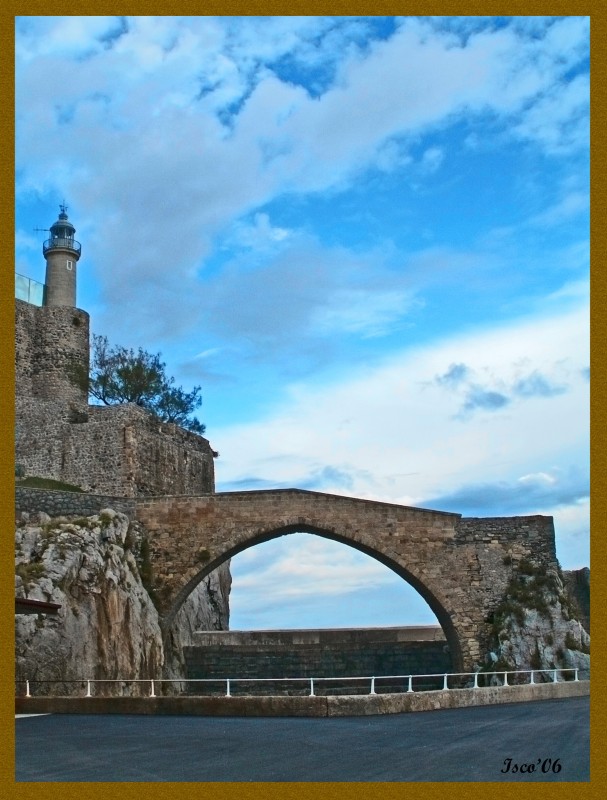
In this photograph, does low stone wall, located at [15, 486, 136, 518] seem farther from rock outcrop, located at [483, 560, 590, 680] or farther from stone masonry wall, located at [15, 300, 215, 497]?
rock outcrop, located at [483, 560, 590, 680]

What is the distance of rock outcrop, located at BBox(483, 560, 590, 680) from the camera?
24.8 m

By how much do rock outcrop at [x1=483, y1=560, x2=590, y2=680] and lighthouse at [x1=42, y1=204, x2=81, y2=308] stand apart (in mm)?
20885

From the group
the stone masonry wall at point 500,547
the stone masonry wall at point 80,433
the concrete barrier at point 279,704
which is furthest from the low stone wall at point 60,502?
the stone masonry wall at point 500,547

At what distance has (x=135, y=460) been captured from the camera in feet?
101

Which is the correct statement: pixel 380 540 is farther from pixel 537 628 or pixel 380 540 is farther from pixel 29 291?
pixel 29 291

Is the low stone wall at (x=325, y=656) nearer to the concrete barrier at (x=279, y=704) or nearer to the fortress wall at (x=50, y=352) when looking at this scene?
the fortress wall at (x=50, y=352)

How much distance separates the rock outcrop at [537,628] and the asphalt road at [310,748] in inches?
416

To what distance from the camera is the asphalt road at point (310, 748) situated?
8.52 meters

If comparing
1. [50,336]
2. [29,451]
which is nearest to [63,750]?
[29,451]

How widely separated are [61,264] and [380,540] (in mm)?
19684

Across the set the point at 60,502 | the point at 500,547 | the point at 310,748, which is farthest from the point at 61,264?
the point at 310,748

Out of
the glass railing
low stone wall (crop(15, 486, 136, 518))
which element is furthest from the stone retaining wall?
the glass railing

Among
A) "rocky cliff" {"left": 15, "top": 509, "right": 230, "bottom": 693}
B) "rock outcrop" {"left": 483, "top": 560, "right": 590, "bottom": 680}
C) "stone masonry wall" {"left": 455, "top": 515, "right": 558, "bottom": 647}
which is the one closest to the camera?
"rocky cliff" {"left": 15, "top": 509, "right": 230, "bottom": 693}

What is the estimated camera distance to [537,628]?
2525cm
